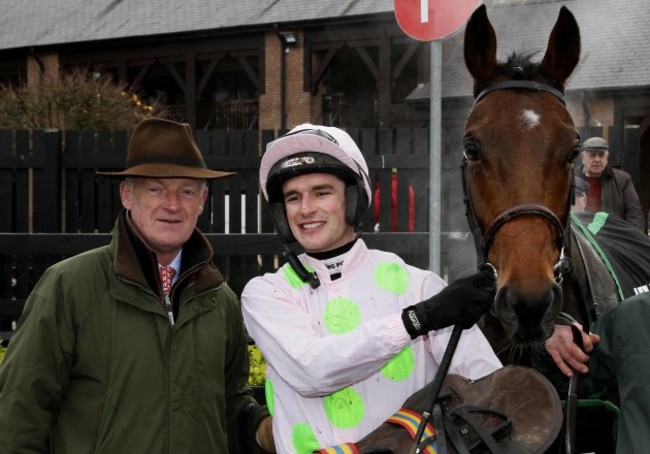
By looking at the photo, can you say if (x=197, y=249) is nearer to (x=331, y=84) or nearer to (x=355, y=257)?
(x=355, y=257)

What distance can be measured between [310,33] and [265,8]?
193cm

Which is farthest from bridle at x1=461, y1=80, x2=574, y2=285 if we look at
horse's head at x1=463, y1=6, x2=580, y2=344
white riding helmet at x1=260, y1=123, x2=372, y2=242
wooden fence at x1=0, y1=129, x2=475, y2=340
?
wooden fence at x1=0, y1=129, x2=475, y2=340

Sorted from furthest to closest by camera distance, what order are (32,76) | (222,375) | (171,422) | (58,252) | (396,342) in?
(32,76), (58,252), (222,375), (171,422), (396,342)

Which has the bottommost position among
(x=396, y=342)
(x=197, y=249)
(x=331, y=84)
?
(x=396, y=342)

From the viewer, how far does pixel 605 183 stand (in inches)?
273

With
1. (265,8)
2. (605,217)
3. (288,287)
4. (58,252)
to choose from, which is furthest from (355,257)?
(265,8)

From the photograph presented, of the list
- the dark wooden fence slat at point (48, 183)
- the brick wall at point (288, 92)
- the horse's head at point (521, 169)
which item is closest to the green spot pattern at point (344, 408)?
the horse's head at point (521, 169)

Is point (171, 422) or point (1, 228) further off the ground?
point (1, 228)

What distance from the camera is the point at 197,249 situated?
9.68ft

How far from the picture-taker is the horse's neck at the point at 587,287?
3104mm

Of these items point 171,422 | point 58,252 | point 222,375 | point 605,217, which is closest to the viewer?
point 171,422

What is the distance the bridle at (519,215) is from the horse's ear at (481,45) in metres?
0.20

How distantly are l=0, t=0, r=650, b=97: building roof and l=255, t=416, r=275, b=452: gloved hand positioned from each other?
10.4 metres

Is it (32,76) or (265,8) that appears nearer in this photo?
(265,8)
